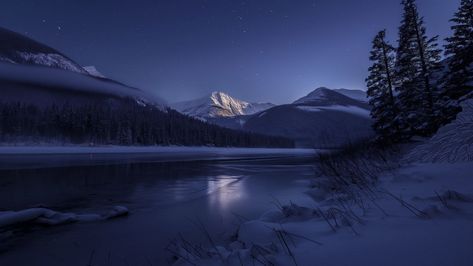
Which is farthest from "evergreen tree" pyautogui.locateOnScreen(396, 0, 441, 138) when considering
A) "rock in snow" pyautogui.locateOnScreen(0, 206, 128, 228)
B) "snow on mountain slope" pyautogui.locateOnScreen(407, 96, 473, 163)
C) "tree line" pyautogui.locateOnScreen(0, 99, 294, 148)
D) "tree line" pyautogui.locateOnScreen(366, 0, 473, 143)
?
"tree line" pyautogui.locateOnScreen(0, 99, 294, 148)

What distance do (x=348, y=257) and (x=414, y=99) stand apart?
Answer: 23978mm

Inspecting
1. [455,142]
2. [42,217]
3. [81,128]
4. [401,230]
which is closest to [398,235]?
[401,230]

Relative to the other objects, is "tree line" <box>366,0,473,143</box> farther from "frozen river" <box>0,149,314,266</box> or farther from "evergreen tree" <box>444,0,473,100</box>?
"frozen river" <box>0,149,314,266</box>

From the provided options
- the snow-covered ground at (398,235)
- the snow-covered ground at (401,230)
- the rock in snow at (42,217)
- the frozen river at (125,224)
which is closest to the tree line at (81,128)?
the frozen river at (125,224)

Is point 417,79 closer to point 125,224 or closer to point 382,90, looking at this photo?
point 382,90

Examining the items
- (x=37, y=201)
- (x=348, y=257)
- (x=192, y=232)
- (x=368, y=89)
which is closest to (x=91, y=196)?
(x=37, y=201)

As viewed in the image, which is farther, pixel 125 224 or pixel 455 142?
pixel 125 224

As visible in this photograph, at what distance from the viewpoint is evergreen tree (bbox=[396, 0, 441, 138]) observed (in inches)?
810

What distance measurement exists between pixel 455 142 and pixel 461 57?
17.4 meters

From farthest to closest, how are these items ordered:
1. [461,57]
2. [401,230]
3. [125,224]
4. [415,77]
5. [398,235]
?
[415,77] < [461,57] < [125,224] < [401,230] < [398,235]

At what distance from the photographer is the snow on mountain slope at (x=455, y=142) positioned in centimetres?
476

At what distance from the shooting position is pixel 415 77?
Answer: 2159cm

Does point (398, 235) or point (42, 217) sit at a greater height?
point (398, 235)

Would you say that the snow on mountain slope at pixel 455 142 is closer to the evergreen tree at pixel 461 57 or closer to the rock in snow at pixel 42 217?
the rock in snow at pixel 42 217
